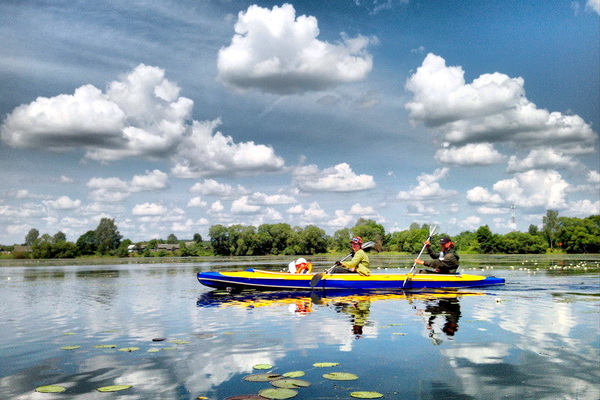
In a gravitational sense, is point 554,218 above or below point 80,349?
above

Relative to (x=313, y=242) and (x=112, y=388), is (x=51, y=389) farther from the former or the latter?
(x=313, y=242)

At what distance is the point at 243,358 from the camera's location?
948cm

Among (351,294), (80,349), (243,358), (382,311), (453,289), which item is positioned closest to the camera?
(243,358)

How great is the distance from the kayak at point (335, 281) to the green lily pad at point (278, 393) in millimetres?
14592

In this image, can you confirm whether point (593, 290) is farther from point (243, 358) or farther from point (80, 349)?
point (80, 349)

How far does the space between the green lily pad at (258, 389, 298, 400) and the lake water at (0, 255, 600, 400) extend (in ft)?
0.55

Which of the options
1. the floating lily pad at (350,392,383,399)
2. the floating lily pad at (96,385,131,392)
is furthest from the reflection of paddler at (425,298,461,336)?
the floating lily pad at (96,385,131,392)

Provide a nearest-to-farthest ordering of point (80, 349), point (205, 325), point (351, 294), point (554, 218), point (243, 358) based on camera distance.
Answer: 1. point (243, 358)
2. point (80, 349)
3. point (205, 325)
4. point (351, 294)
5. point (554, 218)

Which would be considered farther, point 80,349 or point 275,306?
point 275,306

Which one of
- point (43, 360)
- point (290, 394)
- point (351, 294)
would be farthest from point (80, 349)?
point (351, 294)

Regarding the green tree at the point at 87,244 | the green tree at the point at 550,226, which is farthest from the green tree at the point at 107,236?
the green tree at the point at 550,226

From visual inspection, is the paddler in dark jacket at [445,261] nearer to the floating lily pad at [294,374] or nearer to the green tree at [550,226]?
the floating lily pad at [294,374]

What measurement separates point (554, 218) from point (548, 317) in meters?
154

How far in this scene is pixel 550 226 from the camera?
493ft
